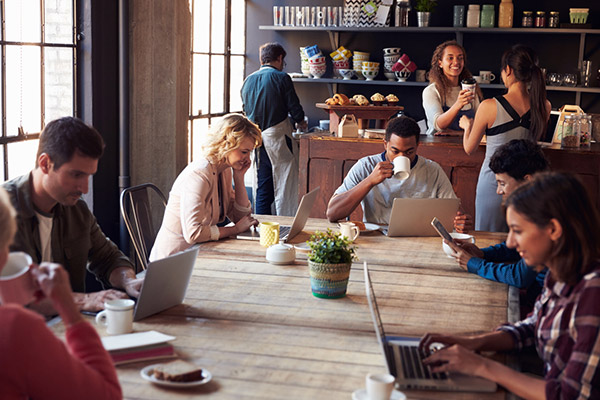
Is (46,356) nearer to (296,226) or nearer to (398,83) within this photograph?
(296,226)

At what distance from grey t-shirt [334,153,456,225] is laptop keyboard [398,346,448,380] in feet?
6.24

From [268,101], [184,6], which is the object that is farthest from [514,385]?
[268,101]

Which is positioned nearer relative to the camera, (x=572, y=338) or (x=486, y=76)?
(x=572, y=338)

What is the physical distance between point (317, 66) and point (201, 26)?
1.51 m

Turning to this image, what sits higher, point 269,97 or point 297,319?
point 269,97

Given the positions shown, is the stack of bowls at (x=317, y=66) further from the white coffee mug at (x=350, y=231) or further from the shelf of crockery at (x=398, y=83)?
the white coffee mug at (x=350, y=231)

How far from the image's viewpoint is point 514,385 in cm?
163

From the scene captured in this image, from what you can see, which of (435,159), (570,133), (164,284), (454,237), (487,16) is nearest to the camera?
(164,284)

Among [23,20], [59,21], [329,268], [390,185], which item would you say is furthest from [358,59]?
[329,268]

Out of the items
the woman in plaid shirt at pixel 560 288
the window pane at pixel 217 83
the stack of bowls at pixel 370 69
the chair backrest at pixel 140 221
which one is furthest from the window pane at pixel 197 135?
the woman in plaid shirt at pixel 560 288

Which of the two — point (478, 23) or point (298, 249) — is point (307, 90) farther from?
point (298, 249)

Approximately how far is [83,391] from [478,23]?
6083mm

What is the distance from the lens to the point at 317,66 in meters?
7.03

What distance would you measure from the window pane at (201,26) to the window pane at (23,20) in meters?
2.07
